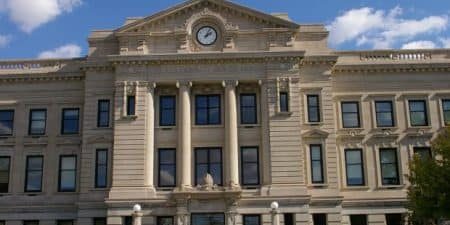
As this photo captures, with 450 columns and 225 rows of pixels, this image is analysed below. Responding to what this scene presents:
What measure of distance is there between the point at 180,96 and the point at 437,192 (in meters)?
18.5

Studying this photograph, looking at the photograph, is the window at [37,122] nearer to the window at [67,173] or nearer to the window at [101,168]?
the window at [67,173]

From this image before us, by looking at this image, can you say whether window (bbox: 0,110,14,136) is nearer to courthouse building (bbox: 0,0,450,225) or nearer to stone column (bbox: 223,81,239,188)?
courthouse building (bbox: 0,0,450,225)

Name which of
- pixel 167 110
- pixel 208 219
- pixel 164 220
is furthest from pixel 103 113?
pixel 208 219

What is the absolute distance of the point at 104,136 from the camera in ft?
144

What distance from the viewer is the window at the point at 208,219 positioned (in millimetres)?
41031

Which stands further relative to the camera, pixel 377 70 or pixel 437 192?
pixel 377 70

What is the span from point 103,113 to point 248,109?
1046 cm

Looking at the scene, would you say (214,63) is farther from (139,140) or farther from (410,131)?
(410,131)

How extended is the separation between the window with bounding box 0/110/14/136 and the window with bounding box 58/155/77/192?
4725 millimetres

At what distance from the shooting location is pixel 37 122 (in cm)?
4634

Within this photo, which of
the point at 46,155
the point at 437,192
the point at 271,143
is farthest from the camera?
the point at 46,155

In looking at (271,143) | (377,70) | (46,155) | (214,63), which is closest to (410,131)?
(377,70)

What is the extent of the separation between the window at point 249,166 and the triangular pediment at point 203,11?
30.1ft

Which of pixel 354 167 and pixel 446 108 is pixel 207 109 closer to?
pixel 354 167
